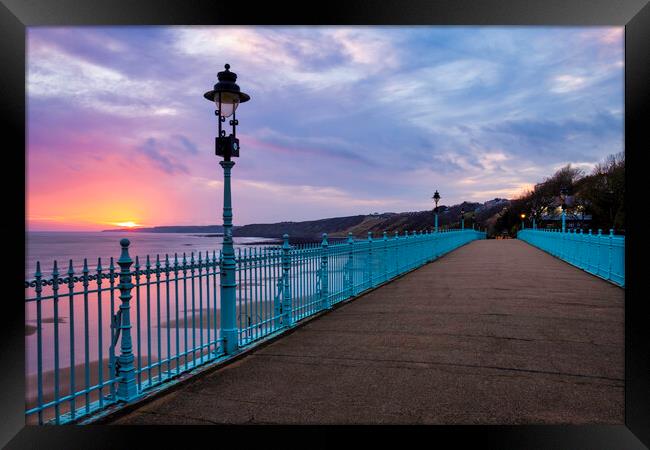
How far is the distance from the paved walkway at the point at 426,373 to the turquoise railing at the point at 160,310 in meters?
0.41

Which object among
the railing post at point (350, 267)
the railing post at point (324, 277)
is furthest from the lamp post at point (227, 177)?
the railing post at point (350, 267)

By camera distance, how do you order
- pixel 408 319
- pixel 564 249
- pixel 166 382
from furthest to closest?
1. pixel 564 249
2. pixel 408 319
3. pixel 166 382

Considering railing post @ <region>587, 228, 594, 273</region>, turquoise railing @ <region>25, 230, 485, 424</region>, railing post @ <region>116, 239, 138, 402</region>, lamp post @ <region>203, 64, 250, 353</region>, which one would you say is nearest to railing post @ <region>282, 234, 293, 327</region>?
turquoise railing @ <region>25, 230, 485, 424</region>

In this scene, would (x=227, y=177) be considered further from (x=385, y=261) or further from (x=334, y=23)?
(x=385, y=261)

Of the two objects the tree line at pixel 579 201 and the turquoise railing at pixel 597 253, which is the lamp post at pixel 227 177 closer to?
the turquoise railing at pixel 597 253

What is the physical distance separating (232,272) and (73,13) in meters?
3.71

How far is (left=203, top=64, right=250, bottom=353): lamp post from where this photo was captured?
6.91m

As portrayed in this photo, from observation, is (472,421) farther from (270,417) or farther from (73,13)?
(73,13)

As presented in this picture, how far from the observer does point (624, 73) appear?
16.0ft

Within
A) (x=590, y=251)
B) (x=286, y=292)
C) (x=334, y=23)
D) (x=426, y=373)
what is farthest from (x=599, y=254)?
(x=334, y=23)

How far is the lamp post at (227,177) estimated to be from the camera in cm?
691

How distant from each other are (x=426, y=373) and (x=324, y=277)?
489 centimetres

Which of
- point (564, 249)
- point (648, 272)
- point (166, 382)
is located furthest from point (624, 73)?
point (564, 249)

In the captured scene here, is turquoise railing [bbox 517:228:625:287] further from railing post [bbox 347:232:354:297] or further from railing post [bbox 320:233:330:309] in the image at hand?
railing post [bbox 320:233:330:309]
